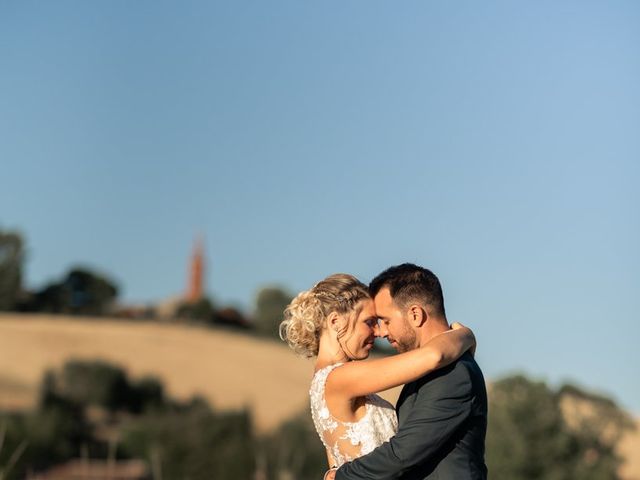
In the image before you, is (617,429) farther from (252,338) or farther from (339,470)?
(252,338)

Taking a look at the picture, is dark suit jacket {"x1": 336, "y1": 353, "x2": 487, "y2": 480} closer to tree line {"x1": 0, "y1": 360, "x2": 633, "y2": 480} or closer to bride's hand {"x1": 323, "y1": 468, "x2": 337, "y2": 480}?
bride's hand {"x1": 323, "y1": 468, "x2": 337, "y2": 480}

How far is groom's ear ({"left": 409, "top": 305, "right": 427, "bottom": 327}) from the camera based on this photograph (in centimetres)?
532

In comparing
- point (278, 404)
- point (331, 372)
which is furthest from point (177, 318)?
point (331, 372)

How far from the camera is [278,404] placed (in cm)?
6191

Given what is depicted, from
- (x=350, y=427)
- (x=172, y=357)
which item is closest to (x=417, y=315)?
(x=350, y=427)

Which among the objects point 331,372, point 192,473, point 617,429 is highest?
point 331,372

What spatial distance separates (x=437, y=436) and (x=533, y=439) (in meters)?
18.3

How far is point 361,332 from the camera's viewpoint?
5.63 m

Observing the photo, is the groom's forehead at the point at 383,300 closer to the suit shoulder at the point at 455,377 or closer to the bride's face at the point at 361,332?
the bride's face at the point at 361,332

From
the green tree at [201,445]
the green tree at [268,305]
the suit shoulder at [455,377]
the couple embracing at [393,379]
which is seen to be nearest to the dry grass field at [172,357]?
the green tree at [268,305]

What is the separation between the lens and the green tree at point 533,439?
22.5 meters

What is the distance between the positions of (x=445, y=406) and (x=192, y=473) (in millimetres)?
22984

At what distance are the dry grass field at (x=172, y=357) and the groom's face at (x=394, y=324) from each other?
164 ft

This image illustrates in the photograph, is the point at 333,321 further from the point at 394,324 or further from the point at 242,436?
the point at 242,436
